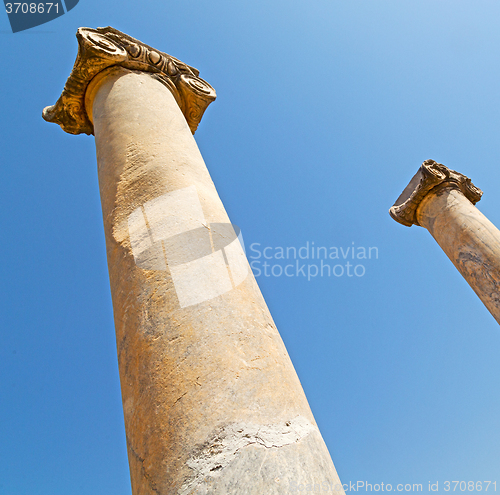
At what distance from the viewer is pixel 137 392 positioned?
3748 millimetres

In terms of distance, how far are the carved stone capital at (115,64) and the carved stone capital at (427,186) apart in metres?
9.79

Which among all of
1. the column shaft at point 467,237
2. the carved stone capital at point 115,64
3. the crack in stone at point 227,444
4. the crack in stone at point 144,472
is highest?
the carved stone capital at point 115,64

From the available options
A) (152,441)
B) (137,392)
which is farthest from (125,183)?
(152,441)

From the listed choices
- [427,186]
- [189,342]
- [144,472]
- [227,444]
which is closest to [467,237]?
[427,186]

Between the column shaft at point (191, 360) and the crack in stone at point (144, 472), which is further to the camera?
the crack in stone at point (144, 472)

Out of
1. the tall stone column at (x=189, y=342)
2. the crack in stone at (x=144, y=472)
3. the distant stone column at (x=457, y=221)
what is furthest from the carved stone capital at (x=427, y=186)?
the crack in stone at (x=144, y=472)

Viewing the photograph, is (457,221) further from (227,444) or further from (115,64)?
(227,444)

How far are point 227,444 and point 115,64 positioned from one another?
25.2 ft

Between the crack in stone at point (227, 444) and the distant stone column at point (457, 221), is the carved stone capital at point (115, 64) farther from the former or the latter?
the distant stone column at point (457, 221)

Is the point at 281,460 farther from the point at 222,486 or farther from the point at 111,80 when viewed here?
the point at 111,80

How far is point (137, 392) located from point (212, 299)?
3.76ft

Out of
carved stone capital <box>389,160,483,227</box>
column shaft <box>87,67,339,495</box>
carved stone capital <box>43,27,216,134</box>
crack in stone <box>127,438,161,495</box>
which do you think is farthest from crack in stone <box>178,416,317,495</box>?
carved stone capital <box>389,160,483,227</box>

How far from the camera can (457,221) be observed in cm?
1383

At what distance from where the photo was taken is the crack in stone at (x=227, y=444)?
9.70 ft
